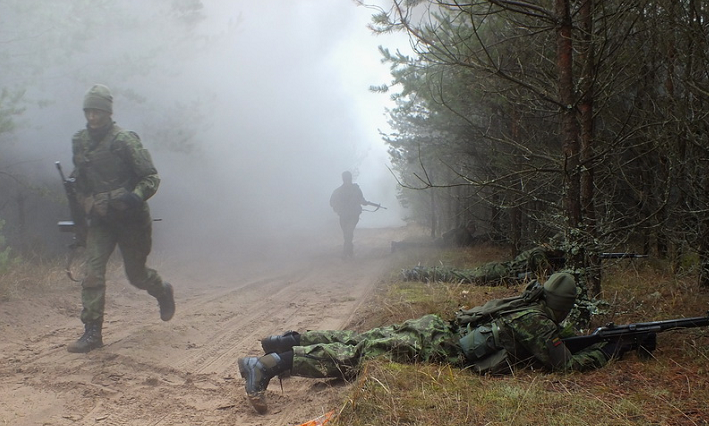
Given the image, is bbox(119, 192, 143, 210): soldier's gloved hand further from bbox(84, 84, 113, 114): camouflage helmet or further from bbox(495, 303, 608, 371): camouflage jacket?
bbox(495, 303, 608, 371): camouflage jacket

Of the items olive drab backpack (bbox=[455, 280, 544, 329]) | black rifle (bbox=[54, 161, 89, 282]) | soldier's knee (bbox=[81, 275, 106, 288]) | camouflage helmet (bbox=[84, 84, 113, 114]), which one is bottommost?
olive drab backpack (bbox=[455, 280, 544, 329])

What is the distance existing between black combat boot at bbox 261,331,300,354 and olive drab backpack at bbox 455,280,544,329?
4.29 ft

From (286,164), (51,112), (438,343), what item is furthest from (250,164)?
(438,343)

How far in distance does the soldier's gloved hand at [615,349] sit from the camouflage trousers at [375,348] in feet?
3.75

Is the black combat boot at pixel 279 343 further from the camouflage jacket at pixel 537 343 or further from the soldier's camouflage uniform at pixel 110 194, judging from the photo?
the soldier's camouflage uniform at pixel 110 194

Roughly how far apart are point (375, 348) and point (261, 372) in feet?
2.74

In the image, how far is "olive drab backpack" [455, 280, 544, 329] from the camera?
399 centimetres

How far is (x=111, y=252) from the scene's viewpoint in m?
5.12

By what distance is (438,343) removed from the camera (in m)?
3.93

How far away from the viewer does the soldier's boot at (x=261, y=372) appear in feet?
11.3

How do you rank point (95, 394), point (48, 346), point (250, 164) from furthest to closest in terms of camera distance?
point (250, 164) → point (48, 346) → point (95, 394)

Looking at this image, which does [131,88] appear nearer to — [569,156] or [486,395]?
[569,156]

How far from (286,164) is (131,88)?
48.4ft

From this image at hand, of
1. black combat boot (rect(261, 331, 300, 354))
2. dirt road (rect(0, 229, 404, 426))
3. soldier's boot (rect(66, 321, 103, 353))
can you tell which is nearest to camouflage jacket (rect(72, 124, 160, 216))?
soldier's boot (rect(66, 321, 103, 353))
